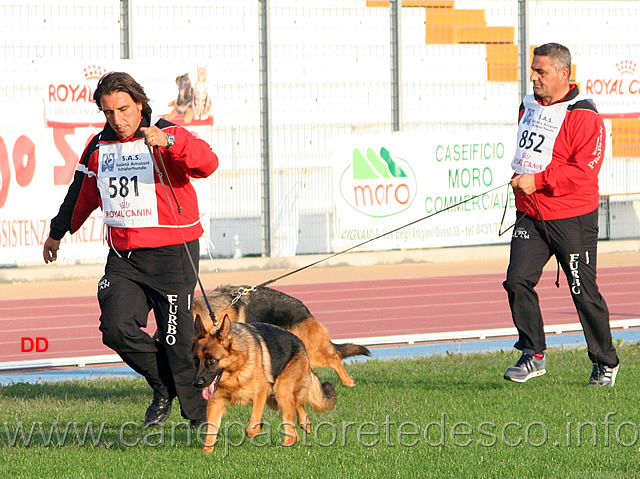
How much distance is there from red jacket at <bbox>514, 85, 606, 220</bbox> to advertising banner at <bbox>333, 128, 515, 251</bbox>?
1086 centimetres

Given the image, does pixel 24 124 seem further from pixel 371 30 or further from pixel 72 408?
pixel 72 408

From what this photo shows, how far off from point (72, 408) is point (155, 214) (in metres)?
1.95

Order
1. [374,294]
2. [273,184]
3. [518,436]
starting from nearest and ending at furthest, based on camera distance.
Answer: [518,436] < [374,294] < [273,184]

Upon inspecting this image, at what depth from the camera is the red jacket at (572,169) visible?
834 centimetres

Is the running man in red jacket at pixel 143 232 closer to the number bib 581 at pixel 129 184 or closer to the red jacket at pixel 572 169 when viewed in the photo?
the number bib 581 at pixel 129 184

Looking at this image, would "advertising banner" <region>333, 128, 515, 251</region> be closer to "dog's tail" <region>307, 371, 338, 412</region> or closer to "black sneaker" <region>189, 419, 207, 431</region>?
"dog's tail" <region>307, 371, 338, 412</region>

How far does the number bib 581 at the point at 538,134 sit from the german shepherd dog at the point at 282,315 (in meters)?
2.00

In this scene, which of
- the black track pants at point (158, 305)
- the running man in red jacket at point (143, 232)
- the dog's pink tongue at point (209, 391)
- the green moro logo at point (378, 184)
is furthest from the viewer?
the green moro logo at point (378, 184)

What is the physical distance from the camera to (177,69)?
1909cm

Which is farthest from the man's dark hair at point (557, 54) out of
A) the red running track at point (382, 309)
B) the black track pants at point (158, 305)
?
the red running track at point (382, 309)

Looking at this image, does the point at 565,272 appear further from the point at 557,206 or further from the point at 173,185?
the point at 173,185

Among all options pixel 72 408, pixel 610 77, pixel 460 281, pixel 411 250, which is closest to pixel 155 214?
pixel 72 408

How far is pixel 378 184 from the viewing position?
65.4 ft

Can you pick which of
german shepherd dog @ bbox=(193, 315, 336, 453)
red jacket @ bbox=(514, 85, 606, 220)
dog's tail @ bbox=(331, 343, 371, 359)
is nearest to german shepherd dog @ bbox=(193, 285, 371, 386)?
dog's tail @ bbox=(331, 343, 371, 359)
